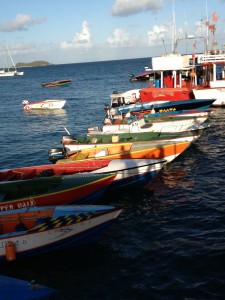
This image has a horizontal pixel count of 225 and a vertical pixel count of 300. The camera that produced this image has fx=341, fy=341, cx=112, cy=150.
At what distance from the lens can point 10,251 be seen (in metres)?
11.7

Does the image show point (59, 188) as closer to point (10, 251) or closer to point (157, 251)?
point (10, 251)

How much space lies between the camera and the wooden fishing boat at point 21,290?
9539 millimetres

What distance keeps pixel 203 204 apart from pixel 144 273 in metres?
6.23

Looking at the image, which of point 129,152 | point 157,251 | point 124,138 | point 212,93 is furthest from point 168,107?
point 157,251

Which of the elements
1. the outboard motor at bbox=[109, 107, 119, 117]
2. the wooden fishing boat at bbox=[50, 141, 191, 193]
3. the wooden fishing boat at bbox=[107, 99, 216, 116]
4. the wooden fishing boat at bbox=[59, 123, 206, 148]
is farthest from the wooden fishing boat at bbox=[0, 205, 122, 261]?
the wooden fishing boat at bbox=[107, 99, 216, 116]

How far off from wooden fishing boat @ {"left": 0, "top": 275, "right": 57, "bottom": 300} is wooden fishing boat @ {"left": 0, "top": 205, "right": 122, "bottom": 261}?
187cm

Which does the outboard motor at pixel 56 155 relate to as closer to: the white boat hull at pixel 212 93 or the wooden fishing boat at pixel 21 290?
the wooden fishing boat at pixel 21 290

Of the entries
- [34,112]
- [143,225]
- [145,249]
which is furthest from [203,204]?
[34,112]

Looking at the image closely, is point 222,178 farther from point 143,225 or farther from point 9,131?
point 9,131

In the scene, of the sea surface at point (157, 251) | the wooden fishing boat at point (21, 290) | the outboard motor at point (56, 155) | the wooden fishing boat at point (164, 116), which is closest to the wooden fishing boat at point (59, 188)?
the sea surface at point (157, 251)

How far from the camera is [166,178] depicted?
20.6 meters

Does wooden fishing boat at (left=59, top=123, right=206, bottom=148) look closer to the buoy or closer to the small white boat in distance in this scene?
the buoy

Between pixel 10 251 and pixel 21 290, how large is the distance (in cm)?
222

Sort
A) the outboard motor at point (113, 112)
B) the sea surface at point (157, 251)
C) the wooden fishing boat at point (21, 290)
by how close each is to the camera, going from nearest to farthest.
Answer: the wooden fishing boat at point (21, 290), the sea surface at point (157, 251), the outboard motor at point (113, 112)
